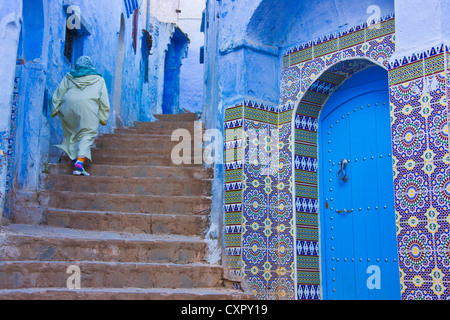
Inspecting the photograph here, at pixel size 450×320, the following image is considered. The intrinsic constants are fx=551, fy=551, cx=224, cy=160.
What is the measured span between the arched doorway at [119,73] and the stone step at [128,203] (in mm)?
5015

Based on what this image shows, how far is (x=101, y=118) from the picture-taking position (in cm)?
706

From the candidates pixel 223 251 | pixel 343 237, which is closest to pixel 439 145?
pixel 343 237

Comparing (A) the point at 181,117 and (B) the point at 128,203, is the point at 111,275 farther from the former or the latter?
(A) the point at 181,117

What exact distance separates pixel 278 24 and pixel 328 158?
151cm

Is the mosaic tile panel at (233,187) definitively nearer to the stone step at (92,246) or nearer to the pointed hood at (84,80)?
the stone step at (92,246)

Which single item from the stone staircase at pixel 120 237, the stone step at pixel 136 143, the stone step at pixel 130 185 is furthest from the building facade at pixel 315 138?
the stone step at pixel 136 143

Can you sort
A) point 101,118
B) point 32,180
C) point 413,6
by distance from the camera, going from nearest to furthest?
point 413,6 < point 32,180 < point 101,118

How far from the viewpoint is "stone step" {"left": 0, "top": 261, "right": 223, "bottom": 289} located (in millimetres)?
4445

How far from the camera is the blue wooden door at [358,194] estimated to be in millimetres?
4809

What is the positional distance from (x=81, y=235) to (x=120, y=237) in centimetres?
36

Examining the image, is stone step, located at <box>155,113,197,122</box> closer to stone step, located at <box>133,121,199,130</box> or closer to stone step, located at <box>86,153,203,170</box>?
stone step, located at <box>133,121,199,130</box>

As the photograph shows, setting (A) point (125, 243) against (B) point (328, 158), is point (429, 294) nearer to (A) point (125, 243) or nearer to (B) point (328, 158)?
(B) point (328, 158)

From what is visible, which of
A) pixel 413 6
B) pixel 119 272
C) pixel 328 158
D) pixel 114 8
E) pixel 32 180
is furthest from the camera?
pixel 114 8

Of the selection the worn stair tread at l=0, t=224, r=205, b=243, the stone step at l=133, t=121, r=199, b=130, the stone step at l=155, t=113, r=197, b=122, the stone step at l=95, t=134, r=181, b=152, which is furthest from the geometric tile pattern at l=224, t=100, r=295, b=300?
the stone step at l=155, t=113, r=197, b=122
